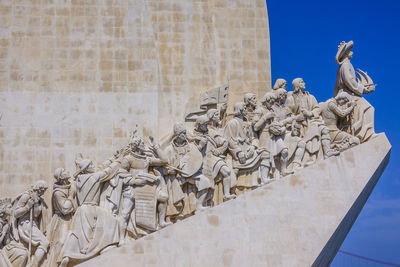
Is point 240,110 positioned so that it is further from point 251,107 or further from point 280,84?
point 280,84

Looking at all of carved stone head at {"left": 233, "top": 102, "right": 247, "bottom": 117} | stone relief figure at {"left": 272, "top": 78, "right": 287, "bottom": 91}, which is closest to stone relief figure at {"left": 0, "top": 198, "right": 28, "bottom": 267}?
carved stone head at {"left": 233, "top": 102, "right": 247, "bottom": 117}

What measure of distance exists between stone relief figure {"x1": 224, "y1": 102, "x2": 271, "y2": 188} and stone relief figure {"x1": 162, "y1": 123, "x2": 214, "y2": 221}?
62cm

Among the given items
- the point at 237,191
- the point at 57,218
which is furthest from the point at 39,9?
the point at 237,191

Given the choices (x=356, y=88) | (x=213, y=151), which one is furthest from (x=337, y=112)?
(x=213, y=151)

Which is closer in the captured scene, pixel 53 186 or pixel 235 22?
pixel 53 186

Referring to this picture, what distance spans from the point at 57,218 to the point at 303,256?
13.5ft

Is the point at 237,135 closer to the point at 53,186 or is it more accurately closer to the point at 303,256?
the point at 303,256

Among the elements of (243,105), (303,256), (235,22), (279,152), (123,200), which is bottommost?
(303,256)

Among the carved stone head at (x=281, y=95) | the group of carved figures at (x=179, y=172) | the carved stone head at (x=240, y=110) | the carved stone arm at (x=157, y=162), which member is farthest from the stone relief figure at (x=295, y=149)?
the carved stone arm at (x=157, y=162)

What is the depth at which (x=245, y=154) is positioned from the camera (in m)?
11.8

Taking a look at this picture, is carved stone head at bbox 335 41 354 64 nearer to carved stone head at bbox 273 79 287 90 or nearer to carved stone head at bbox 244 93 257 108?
carved stone head at bbox 273 79 287 90

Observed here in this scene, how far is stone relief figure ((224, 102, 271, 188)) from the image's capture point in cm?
1180

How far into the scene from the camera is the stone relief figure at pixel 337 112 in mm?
11992

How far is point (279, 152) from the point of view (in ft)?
38.8
